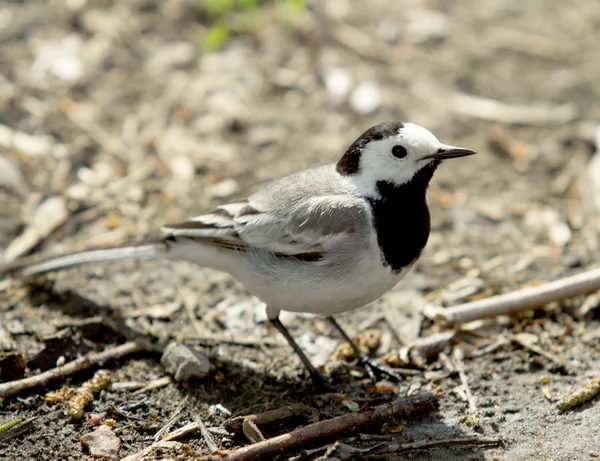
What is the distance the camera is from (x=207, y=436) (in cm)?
407

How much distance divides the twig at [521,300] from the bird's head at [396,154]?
115cm

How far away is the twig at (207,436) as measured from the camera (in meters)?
3.97

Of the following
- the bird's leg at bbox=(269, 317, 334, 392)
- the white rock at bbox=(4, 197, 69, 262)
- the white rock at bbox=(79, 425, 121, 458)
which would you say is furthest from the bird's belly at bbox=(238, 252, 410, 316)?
the white rock at bbox=(4, 197, 69, 262)

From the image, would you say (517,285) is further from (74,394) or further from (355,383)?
(74,394)

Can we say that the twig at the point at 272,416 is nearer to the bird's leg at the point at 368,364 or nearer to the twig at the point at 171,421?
the twig at the point at 171,421

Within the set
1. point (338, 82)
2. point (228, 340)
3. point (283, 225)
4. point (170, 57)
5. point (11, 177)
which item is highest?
point (170, 57)

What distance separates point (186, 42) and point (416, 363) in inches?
196

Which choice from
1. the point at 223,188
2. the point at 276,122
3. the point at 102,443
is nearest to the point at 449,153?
the point at 102,443

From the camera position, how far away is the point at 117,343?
489 cm

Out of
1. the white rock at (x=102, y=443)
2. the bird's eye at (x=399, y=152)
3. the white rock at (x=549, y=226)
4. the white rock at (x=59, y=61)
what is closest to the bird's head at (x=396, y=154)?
the bird's eye at (x=399, y=152)

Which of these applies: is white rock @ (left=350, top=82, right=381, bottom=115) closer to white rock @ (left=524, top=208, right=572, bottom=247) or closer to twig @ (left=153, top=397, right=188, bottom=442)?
white rock @ (left=524, top=208, right=572, bottom=247)

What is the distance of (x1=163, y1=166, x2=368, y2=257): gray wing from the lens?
4445 mm

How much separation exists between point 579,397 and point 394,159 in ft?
6.03

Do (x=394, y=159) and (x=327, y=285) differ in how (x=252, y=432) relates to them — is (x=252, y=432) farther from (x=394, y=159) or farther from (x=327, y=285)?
(x=394, y=159)
